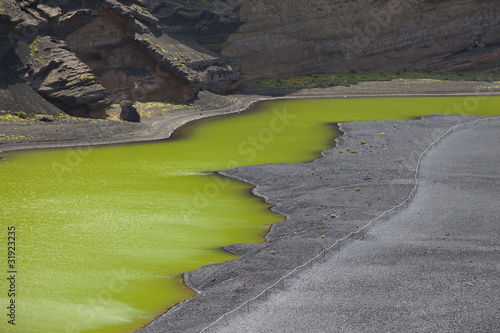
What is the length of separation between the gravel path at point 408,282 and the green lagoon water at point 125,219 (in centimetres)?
399

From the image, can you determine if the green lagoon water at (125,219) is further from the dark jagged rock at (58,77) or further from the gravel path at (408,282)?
the dark jagged rock at (58,77)

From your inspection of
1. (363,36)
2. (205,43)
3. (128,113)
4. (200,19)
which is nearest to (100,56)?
(128,113)

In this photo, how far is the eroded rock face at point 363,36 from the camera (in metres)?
80.8

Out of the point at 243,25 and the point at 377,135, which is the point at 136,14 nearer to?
the point at 243,25

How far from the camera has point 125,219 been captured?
27.5 meters

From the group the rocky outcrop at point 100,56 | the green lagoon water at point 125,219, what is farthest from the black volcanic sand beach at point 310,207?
the rocky outcrop at point 100,56

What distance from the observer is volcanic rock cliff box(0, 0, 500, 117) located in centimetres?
5047

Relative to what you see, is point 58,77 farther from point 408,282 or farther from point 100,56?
point 408,282

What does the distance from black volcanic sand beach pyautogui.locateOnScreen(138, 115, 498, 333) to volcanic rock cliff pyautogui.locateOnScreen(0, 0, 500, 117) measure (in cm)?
2028

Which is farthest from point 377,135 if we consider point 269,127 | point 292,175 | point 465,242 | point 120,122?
Result: point 465,242

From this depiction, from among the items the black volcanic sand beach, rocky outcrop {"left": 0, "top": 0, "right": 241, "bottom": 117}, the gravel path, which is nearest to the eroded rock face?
rocky outcrop {"left": 0, "top": 0, "right": 241, "bottom": 117}

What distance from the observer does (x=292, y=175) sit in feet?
114

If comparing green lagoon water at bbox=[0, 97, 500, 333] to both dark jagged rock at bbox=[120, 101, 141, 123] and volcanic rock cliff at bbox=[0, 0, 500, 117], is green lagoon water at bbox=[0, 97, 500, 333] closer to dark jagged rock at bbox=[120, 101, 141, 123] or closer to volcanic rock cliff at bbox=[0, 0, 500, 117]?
dark jagged rock at bbox=[120, 101, 141, 123]

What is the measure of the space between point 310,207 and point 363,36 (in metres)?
61.1
